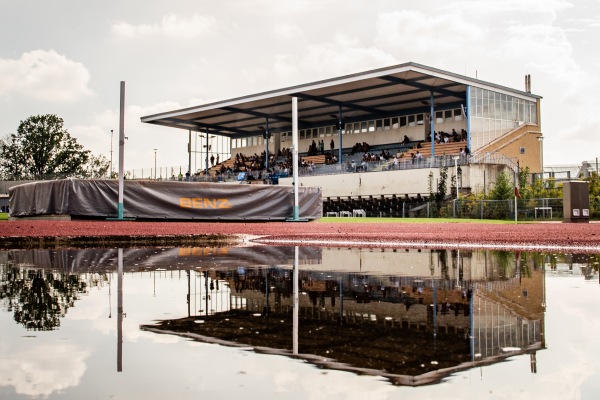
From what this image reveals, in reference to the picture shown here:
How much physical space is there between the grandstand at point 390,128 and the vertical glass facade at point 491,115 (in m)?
0.10

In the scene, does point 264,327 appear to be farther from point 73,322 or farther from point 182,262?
point 182,262

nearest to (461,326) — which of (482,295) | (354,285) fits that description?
(482,295)

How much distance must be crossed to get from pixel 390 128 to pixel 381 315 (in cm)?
6708

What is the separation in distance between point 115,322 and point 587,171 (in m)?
56.7

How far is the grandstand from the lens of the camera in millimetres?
52594

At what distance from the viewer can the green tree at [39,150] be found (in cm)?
10569

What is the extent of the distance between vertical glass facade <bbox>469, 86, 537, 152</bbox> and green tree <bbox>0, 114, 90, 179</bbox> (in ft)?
241

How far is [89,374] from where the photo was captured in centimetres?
308

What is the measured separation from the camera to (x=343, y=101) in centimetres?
6450

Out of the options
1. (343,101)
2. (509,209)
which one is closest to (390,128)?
(343,101)

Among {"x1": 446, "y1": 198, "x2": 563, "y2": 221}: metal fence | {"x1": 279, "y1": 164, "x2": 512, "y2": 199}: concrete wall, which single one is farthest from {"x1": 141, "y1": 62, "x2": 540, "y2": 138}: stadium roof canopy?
{"x1": 446, "y1": 198, "x2": 563, "y2": 221}: metal fence

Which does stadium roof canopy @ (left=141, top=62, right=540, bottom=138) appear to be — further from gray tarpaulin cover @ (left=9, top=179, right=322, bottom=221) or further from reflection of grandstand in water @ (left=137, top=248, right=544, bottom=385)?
reflection of grandstand in water @ (left=137, top=248, right=544, bottom=385)

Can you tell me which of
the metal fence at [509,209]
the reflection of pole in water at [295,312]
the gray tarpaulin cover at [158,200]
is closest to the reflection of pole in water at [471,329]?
the reflection of pole in water at [295,312]

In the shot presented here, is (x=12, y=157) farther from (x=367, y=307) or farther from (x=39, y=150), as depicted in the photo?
(x=367, y=307)
